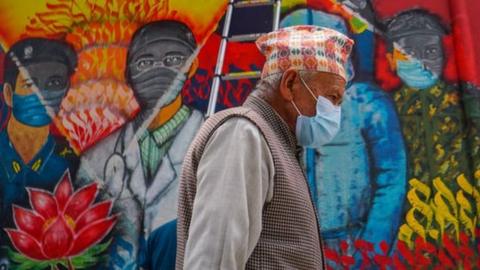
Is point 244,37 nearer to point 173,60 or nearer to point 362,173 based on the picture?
point 173,60

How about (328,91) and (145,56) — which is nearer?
(328,91)

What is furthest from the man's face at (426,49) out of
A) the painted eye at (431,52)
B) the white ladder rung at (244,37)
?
the white ladder rung at (244,37)

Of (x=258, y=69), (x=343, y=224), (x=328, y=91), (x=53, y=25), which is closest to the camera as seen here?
(x=328, y=91)

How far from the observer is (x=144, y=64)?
12.3 ft

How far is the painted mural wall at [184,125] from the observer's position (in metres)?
3.35

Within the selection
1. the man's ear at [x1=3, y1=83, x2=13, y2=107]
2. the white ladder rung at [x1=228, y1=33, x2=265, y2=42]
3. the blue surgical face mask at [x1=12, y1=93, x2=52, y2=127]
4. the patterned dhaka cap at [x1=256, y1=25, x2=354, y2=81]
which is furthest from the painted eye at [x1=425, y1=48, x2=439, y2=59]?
the man's ear at [x1=3, y1=83, x2=13, y2=107]

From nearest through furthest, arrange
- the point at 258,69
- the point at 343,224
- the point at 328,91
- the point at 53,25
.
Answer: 1. the point at 328,91
2. the point at 343,224
3. the point at 258,69
4. the point at 53,25

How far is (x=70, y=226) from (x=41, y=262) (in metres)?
0.25

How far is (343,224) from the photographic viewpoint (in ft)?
11.2

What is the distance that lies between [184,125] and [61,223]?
0.85 metres

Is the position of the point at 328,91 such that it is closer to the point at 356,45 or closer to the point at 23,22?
the point at 356,45

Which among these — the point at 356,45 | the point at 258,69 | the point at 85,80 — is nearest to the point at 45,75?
the point at 85,80

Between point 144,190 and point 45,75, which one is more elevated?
point 45,75

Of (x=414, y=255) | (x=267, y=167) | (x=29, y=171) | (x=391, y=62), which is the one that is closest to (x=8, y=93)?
(x=29, y=171)
